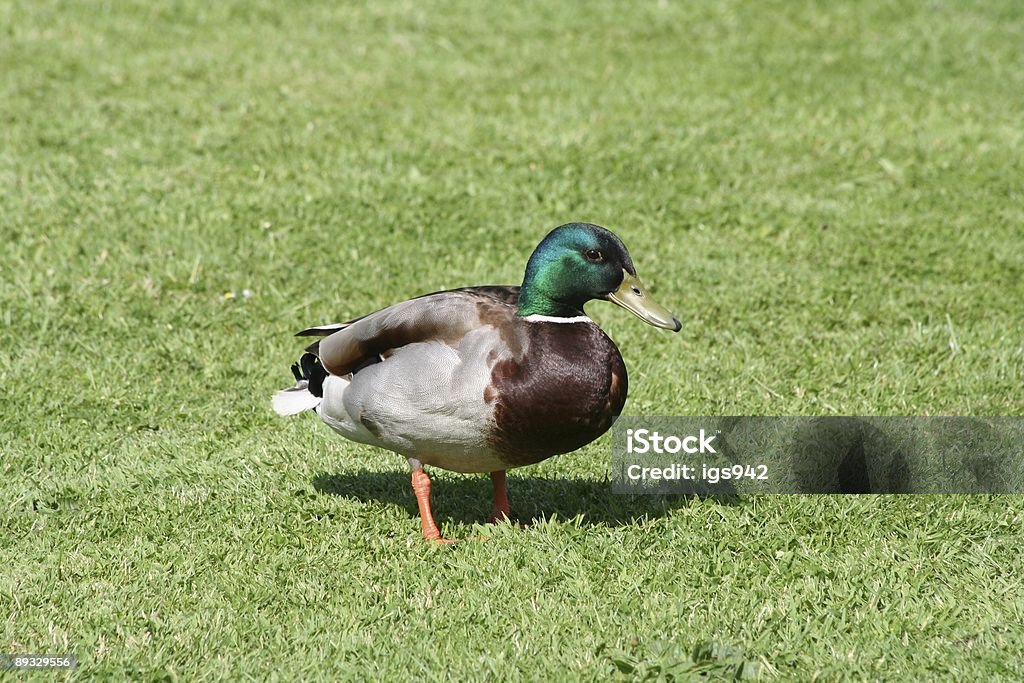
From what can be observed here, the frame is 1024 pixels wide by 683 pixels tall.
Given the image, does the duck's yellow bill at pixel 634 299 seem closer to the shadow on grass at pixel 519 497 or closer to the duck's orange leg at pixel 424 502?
the shadow on grass at pixel 519 497

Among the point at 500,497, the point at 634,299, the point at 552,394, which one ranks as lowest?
the point at 500,497

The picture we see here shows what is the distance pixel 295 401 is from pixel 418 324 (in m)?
0.74

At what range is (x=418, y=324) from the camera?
14.1 feet

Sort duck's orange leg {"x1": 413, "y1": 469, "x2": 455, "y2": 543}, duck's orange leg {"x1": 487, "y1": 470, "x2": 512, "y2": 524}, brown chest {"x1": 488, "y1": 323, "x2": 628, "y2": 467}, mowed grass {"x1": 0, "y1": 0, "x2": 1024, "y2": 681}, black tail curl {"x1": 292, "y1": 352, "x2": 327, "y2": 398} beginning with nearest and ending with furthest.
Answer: mowed grass {"x1": 0, "y1": 0, "x2": 1024, "y2": 681} < brown chest {"x1": 488, "y1": 323, "x2": 628, "y2": 467} < duck's orange leg {"x1": 413, "y1": 469, "x2": 455, "y2": 543} < duck's orange leg {"x1": 487, "y1": 470, "x2": 512, "y2": 524} < black tail curl {"x1": 292, "y1": 352, "x2": 327, "y2": 398}

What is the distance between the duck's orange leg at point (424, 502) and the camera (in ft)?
14.7

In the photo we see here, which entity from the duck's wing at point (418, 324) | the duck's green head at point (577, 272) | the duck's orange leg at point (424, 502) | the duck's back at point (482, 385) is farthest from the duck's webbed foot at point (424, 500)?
the duck's green head at point (577, 272)

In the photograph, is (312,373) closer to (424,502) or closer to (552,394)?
(424,502)

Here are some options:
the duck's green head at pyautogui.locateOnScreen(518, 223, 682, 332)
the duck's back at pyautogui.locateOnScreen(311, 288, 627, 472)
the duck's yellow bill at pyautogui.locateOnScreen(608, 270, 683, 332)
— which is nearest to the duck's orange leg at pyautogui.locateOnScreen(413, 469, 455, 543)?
the duck's back at pyautogui.locateOnScreen(311, 288, 627, 472)

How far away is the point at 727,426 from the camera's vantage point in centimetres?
536

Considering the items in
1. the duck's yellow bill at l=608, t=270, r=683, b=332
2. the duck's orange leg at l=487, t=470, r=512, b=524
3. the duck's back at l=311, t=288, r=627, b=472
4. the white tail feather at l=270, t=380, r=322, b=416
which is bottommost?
the duck's orange leg at l=487, t=470, r=512, b=524

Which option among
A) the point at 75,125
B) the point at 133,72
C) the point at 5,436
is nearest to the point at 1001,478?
the point at 5,436

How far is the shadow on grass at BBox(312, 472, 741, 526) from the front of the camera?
467 cm

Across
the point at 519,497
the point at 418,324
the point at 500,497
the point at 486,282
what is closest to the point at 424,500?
the point at 500,497

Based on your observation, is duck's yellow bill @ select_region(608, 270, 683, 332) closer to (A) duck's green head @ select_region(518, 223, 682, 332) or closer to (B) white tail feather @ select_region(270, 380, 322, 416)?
(A) duck's green head @ select_region(518, 223, 682, 332)
